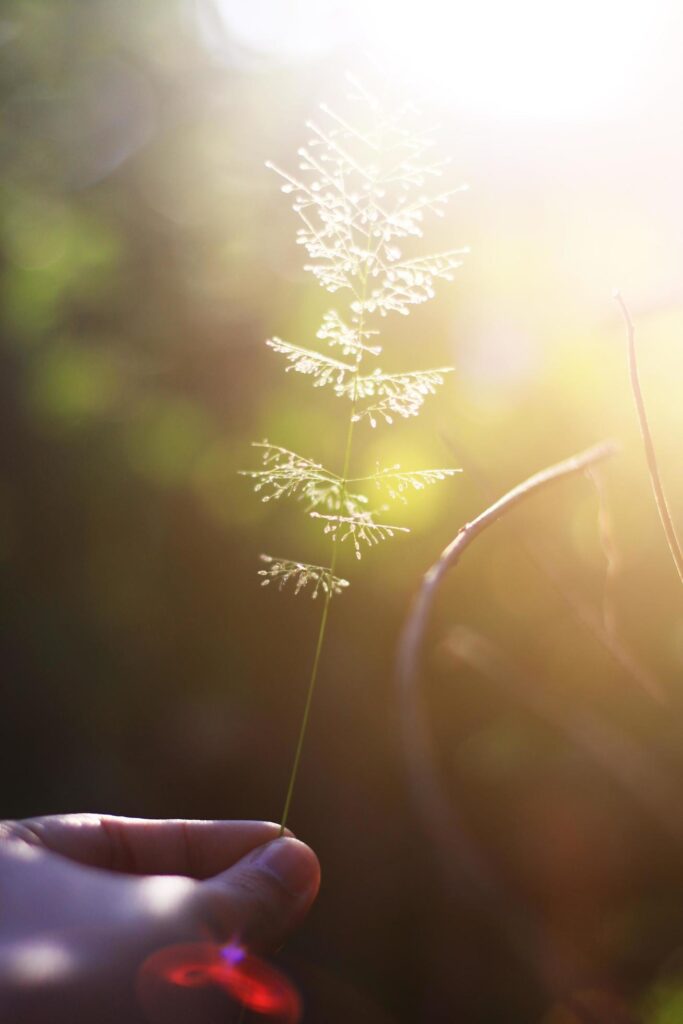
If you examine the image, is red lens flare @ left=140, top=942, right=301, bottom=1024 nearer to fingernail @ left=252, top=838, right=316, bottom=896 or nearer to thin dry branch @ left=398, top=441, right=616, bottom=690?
fingernail @ left=252, top=838, right=316, bottom=896

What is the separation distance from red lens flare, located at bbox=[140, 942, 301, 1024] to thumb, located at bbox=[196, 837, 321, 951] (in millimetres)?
17

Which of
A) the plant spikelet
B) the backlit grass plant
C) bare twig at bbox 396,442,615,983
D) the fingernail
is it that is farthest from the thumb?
bare twig at bbox 396,442,615,983

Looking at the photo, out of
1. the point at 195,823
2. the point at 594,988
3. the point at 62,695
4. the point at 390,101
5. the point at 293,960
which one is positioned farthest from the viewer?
the point at 62,695

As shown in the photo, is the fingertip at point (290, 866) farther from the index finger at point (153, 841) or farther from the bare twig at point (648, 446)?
the bare twig at point (648, 446)

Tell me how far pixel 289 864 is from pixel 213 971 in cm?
12

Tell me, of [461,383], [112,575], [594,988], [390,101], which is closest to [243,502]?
[112,575]

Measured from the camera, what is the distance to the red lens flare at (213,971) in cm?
66

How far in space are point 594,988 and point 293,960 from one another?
1.32 meters

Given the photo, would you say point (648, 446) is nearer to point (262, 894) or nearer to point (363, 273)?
point (363, 273)

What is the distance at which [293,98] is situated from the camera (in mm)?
1958

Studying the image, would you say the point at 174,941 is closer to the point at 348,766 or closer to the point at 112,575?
the point at 348,766

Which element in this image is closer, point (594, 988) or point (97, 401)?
point (594, 988)

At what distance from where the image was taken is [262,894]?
754mm

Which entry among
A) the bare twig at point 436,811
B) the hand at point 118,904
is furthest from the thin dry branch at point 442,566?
the hand at point 118,904
